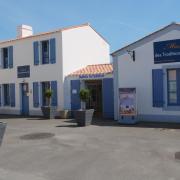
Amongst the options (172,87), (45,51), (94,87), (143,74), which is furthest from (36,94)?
(172,87)

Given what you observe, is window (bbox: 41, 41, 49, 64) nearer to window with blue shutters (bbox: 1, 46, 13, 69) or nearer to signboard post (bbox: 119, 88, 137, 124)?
window with blue shutters (bbox: 1, 46, 13, 69)

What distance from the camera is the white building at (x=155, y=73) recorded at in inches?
586

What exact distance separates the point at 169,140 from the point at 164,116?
4.77 m

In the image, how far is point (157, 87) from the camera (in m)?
15.2

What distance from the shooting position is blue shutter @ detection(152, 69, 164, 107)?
15.1 meters

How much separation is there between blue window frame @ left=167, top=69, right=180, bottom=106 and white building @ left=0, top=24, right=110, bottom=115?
6.92 meters

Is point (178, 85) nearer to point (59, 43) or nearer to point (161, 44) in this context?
point (161, 44)

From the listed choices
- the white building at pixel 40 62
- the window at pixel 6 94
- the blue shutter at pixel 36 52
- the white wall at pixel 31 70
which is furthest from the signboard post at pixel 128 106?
the window at pixel 6 94

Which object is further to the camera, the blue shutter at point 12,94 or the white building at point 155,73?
the blue shutter at point 12,94

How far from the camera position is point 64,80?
64.4 feet

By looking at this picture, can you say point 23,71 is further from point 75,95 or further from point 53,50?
point 75,95

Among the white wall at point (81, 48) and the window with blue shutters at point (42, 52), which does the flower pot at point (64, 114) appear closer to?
the white wall at point (81, 48)

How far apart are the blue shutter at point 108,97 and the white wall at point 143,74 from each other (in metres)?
1.65

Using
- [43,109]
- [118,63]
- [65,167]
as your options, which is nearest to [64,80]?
[43,109]
